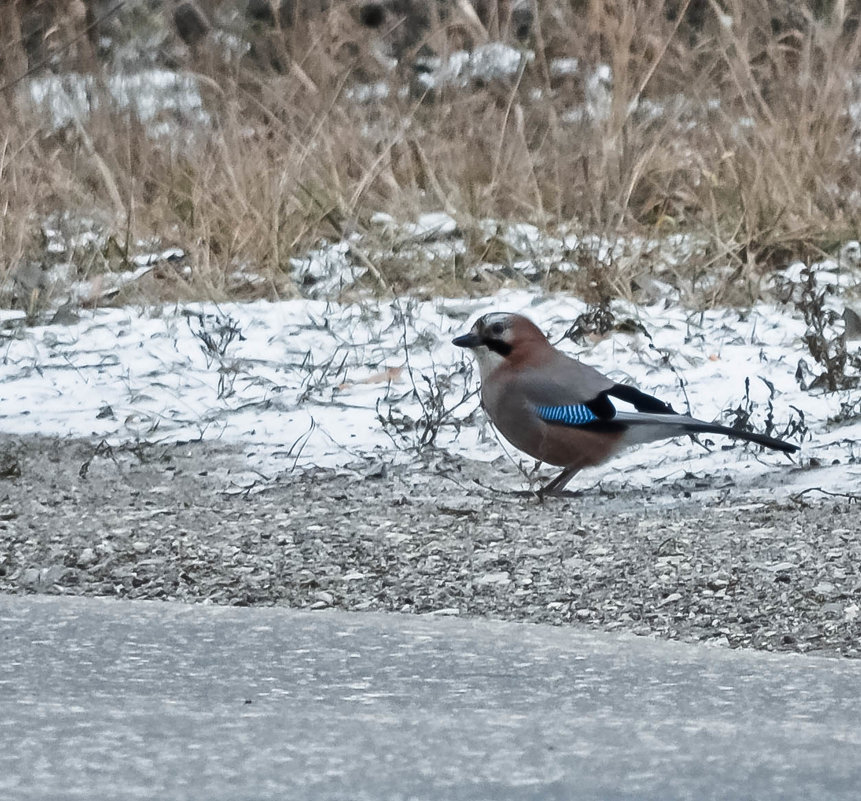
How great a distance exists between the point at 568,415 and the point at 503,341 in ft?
0.97

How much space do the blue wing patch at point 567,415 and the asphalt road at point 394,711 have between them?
3.91 ft

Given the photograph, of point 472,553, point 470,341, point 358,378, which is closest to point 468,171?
point 358,378

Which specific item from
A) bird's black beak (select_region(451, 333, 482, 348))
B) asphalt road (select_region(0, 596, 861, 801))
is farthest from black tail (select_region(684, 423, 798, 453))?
asphalt road (select_region(0, 596, 861, 801))

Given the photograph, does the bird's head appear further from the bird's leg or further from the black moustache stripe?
the bird's leg

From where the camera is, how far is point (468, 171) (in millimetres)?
7766

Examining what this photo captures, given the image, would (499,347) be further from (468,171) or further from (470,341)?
(468,171)

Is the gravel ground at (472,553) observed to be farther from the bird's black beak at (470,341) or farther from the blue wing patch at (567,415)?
the bird's black beak at (470,341)

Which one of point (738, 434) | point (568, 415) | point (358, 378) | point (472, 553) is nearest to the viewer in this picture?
point (472, 553)

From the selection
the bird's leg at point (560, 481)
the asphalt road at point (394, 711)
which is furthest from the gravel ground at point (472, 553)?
the asphalt road at point (394, 711)

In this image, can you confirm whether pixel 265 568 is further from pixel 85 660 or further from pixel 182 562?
pixel 85 660

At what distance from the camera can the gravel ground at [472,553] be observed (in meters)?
3.55

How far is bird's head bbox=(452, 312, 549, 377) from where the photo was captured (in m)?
4.73

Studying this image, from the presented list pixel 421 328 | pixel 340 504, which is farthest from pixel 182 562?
pixel 421 328

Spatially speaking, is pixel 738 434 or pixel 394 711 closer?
pixel 394 711
